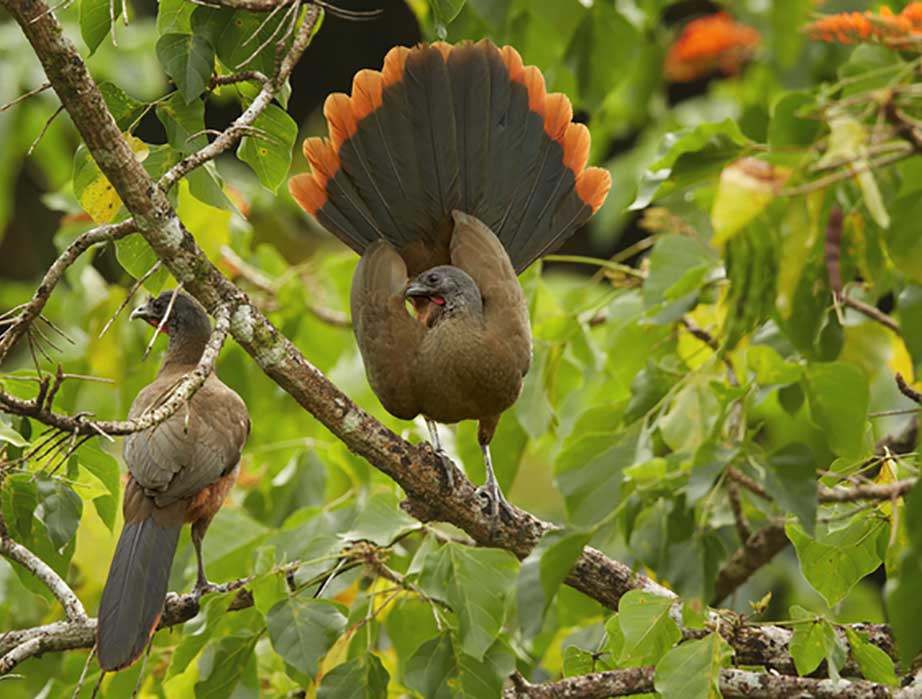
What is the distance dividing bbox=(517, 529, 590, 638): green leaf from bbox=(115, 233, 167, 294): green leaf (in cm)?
96

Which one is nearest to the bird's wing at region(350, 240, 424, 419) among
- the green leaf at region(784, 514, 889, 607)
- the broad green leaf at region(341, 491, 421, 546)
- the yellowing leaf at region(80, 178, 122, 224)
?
the broad green leaf at region(341, 491, 421, 546)

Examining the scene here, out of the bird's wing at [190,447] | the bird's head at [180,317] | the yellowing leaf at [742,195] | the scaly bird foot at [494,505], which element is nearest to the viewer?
the yellowing leaf at [742,195]

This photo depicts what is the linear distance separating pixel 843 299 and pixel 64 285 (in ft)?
10.7

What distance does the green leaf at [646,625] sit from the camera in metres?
2.32

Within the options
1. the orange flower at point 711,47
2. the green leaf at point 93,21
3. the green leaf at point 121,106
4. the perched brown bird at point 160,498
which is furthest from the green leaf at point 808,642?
the orange flower at point 711,47

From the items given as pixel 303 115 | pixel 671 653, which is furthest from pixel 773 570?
pixel 303 115

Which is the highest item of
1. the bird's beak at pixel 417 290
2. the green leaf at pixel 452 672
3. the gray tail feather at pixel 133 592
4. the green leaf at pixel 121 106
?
the green leaf at pixel 121 106

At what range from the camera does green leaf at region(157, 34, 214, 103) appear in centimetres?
228

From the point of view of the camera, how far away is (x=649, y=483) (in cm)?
245

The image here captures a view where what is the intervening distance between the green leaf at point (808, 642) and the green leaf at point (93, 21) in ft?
5.26

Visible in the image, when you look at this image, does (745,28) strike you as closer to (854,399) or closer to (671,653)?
(854,399)

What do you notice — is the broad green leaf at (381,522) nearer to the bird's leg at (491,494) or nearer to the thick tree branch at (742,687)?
the bird's leg at (491,494)

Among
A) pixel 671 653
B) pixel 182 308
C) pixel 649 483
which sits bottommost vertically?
pixel 671 653

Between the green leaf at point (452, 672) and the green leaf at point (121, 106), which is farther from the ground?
the green leaf at point (121, 106)
